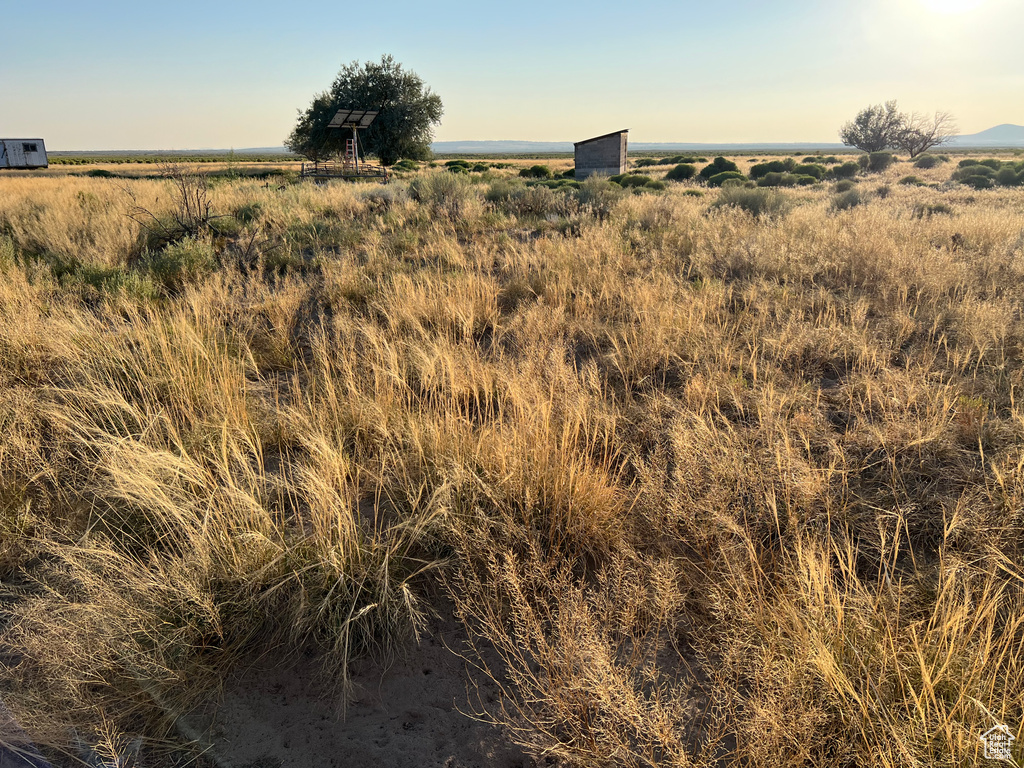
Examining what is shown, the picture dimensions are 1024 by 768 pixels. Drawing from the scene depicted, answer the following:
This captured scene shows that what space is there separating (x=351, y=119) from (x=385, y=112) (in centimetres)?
612

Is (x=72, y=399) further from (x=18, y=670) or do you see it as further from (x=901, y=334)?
(x=901, y=334)

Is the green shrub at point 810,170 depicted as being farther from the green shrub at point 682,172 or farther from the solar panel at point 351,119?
the solar panel at point 351,119

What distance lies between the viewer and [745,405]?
3.81 m

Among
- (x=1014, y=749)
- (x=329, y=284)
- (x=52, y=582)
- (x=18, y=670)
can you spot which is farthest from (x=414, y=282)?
(x=1014, y=749)

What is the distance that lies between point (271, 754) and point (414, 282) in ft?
17.9

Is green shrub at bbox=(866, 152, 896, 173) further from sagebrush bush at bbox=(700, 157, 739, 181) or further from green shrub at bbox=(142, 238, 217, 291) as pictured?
green shrub at bbox=(142, 238, 217, 291)

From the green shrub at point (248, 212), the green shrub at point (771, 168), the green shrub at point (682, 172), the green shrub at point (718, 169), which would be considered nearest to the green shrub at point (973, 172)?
the green shrub at point (771, 168)

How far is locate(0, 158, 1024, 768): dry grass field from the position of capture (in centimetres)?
174

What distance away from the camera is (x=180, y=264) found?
291 inches

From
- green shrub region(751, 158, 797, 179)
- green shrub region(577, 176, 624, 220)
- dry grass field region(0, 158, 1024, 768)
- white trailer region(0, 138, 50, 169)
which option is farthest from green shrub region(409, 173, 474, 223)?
white trailer region(0, 138, 50, 169)

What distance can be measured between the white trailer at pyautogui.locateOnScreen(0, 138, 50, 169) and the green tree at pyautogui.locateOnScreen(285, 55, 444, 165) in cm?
2615

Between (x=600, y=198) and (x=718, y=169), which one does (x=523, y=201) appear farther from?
(x=718, y=169)

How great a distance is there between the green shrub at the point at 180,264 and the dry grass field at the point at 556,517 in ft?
3.89

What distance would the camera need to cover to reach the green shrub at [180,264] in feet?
23.6
